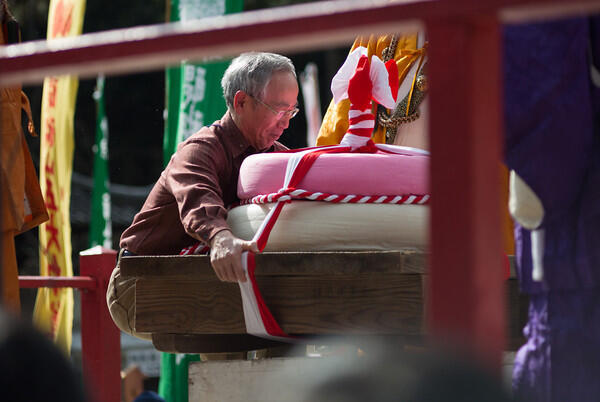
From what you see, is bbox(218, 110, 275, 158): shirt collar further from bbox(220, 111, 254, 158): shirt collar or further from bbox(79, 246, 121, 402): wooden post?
bbox(79, 246, 121, 402): wooden post

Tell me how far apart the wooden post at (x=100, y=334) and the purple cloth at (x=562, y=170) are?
2093 mm

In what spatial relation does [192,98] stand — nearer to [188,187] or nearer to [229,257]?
[188,187]

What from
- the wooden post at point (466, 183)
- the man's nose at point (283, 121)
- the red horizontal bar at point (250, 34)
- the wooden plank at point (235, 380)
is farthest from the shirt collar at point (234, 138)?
the wooden post at point (466, 183)

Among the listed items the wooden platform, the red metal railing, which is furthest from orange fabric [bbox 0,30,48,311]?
the red metal railing

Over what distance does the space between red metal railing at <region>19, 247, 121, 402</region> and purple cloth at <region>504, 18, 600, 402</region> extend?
6.90 ft

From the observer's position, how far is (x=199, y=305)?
83.7 inches

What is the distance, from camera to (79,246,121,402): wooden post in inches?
130

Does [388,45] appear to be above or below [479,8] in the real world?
above

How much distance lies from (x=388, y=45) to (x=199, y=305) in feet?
3.95

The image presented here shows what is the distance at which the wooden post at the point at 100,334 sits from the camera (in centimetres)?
330

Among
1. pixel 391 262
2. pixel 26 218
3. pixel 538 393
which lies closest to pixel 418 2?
pixel 538 393

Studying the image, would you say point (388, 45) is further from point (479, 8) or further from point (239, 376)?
point (479, 8)

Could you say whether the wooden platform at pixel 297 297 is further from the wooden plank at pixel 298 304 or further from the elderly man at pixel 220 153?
the elderly man at pixel 220 153

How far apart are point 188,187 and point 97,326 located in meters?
1.33
